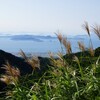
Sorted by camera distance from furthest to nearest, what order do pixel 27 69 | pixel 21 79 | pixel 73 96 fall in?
pixel 27 69 → pixel 21 79 → pixel 73 96

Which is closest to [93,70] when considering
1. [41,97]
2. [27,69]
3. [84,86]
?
[84,86]

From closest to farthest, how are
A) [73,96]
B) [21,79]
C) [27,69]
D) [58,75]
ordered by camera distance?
[73,96]
[58,75]
[21,79]
[27,69]

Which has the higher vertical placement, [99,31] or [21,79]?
[99,31]

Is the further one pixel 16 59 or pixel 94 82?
pixel 16 59

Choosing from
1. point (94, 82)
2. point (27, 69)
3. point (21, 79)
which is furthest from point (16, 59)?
point (94, 82)

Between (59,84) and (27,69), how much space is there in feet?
24.2

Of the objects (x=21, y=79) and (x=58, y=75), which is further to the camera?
(x=21, y=79)

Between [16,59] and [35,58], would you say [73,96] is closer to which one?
[35,58]

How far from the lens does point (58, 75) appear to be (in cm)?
687

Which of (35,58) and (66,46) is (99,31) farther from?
(35,58)

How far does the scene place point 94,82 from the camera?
6574 mm

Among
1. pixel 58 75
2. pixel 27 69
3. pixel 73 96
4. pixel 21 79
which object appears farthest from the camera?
pixel 27 69

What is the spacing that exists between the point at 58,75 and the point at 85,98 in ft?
2.00

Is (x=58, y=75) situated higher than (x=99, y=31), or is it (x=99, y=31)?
(x=99, y=31)
